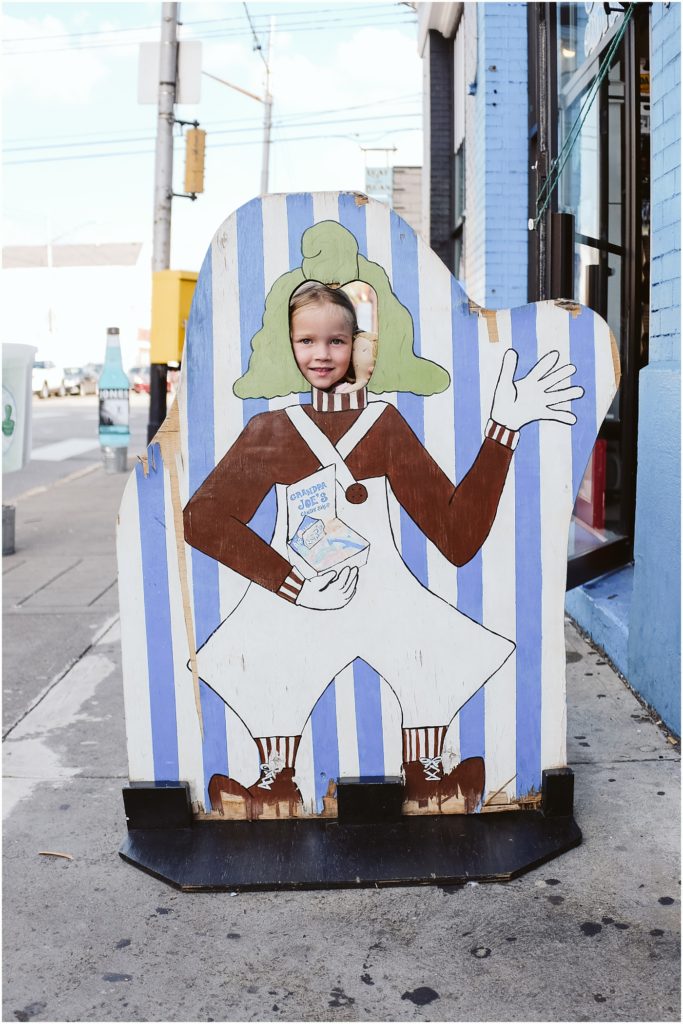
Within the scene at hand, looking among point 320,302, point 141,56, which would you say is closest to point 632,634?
point 320,302

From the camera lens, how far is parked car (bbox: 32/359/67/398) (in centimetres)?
3722

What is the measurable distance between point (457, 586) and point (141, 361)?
208 feet

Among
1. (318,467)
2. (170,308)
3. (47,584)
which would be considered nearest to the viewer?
(318,467)

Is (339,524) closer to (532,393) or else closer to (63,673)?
(532,393)

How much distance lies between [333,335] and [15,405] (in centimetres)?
471

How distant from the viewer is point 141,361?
6425 centimetres

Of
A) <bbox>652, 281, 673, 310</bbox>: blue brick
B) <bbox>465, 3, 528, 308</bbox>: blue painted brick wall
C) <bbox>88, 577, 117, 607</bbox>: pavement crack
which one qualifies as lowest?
<bbox>88, 577, 117, 607</bbox>: pavement crack

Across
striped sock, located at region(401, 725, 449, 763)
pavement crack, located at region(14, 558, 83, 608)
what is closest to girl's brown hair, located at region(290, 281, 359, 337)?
striped sock, located at region(401, 725, 449, 763)

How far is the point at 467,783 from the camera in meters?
3.15

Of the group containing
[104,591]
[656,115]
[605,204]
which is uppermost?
[605,204]

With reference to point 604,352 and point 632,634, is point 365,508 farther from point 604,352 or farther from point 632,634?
point 632,634

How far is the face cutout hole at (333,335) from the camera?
9.65 ft

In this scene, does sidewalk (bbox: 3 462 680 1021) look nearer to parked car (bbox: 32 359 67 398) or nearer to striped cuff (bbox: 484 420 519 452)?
striped cuff (bbox: 484 420 519 452)

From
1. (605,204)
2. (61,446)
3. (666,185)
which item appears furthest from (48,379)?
(666,185)
